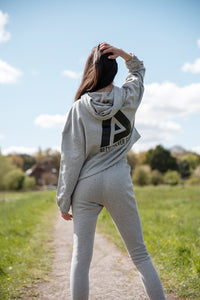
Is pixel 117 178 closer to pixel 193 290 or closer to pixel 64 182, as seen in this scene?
pixel 64 182

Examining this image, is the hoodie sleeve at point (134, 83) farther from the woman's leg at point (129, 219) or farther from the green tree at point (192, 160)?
the green tree at point (192, 160)

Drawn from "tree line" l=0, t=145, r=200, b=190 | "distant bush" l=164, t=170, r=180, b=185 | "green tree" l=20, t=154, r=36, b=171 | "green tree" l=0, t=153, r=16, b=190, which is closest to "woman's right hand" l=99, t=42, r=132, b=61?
"tree line" l=0, t=145, r=200, b=190

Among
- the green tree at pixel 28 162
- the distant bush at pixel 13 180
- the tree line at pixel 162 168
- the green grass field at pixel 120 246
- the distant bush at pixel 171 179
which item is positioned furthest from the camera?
the green tree at pixel 28 162

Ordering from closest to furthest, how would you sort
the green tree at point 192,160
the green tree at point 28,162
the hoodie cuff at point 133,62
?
the hoodie cuff at point 133,62 → the green tree at point 192,160 → the green tree at point 28,162

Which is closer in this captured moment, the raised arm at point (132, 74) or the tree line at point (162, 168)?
the raised arm at point (132, 74)

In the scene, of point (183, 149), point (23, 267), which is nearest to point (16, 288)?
point (23, 267)

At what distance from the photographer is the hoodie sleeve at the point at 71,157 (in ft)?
7.32

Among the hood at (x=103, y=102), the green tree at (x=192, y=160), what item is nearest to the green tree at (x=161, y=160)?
the green tree at (x=192, y=160)

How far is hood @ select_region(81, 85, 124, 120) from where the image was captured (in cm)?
219

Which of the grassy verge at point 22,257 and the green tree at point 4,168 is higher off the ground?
the green tree at point 4,168

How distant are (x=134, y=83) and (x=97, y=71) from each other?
0.34 m

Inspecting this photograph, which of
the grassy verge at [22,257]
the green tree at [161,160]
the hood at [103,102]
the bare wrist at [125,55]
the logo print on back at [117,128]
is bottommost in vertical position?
the grassy verge at [22,257]

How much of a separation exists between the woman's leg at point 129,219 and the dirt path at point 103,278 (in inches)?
38.0

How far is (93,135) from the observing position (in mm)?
2215
